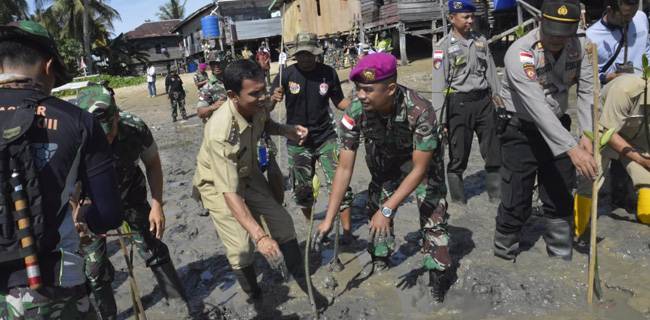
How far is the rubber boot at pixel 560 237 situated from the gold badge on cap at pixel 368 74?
1.94 meters

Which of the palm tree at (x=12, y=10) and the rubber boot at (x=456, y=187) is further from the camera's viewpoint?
the palm tree at (x=12, y=10)

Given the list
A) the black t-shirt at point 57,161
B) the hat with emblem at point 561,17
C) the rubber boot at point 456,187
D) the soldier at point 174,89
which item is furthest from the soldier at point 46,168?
the soldier at point 174,89

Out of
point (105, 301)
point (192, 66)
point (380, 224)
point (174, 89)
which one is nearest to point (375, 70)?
point (380, 224)

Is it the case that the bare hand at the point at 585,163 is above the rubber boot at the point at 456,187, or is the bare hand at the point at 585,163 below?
above

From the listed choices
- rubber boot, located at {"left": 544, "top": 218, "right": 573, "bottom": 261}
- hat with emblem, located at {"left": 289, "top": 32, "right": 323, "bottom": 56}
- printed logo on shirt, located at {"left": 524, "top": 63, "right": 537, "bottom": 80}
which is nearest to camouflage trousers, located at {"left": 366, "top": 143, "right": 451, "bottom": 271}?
printed logo on shirt, located at {"left": 524, "top": 63, "right": 537, "bottom": 80}

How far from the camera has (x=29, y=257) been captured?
5.32 feet

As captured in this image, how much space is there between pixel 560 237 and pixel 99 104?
3.47 m

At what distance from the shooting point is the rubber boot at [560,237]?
360 centimetres

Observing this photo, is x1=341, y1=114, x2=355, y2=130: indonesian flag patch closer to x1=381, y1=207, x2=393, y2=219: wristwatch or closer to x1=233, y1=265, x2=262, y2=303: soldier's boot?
x1=381, y1=207, x2=393, y2=219: wristwatch

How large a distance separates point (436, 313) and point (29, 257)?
260cm

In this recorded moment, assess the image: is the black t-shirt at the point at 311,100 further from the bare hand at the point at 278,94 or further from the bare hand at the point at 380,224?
the bare hand at the point at 380,224

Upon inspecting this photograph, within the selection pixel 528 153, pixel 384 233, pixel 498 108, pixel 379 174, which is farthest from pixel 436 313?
pixel 498 108

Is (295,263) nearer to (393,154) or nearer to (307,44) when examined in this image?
(393,154)

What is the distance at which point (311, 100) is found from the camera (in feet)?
15.0
